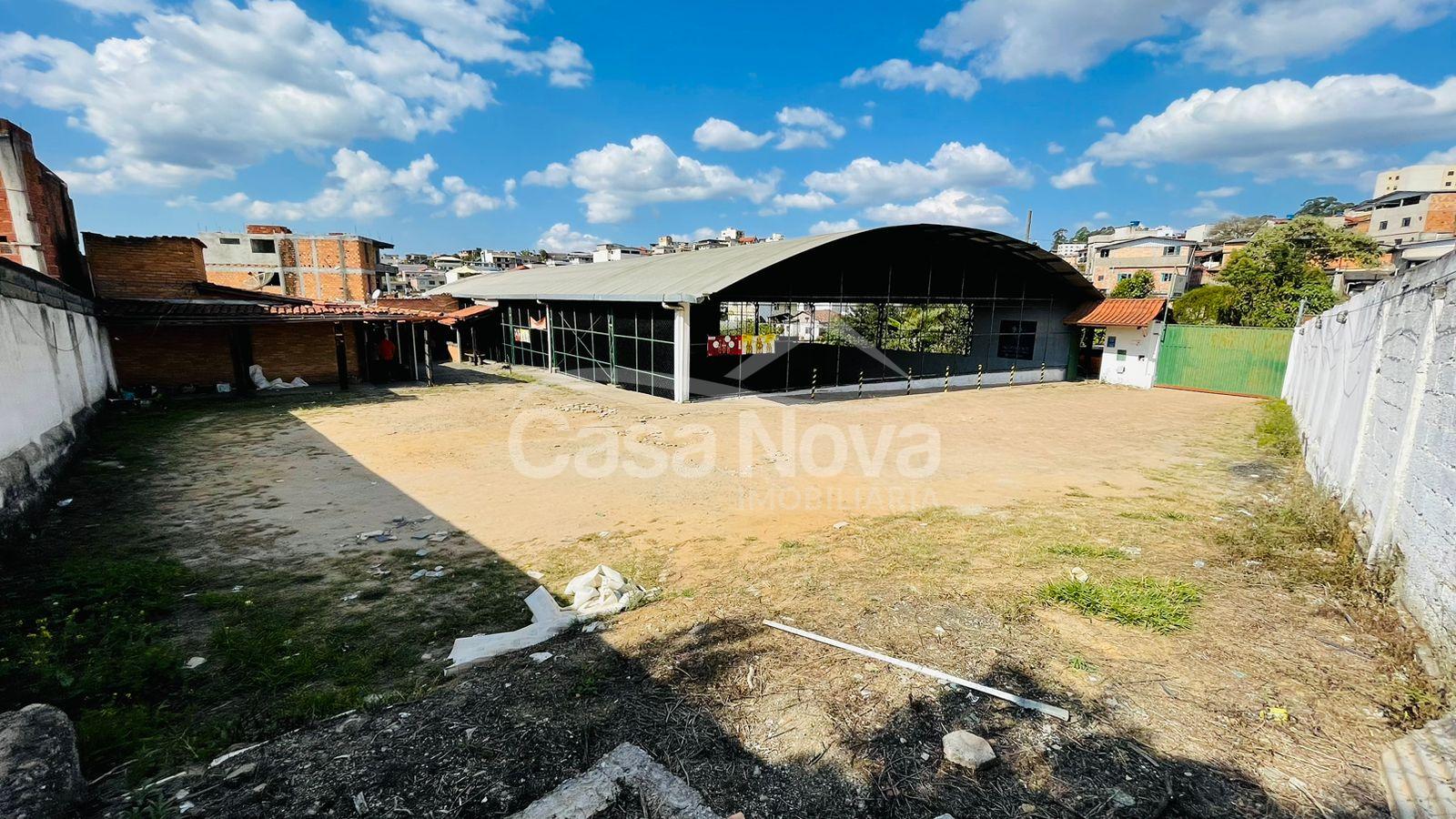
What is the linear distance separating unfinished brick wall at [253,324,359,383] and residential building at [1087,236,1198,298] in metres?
58.4

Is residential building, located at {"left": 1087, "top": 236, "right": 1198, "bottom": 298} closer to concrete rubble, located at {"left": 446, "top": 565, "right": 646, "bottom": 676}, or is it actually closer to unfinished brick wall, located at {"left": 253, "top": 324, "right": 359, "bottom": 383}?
unfinished brick wall, located at {"left": 253, "top": 324, "right": 359, "bottom": 383}

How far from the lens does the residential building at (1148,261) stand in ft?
175

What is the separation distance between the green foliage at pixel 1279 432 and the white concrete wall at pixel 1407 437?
2718 mm

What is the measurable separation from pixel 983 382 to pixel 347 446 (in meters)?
18.5

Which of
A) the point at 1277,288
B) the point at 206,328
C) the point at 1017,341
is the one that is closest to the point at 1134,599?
the point at 1017,341

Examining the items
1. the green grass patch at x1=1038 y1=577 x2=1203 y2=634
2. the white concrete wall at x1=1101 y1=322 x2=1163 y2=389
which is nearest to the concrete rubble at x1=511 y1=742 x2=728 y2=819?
the green grass patch at x1=1038 y1=577 x2=1203 y2=634

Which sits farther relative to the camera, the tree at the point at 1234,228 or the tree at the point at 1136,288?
the tree at the point at 1234,228

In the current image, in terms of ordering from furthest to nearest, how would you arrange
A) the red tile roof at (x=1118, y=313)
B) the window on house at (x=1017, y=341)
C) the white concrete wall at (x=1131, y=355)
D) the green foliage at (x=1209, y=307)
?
1. the green foliage at (x=1209, y=307)
2. the window on house at (x=1017, y=341)
3. the white concrete wall at (x=1131, y=355)
4. the red tile roof at (x=1118, y=313)

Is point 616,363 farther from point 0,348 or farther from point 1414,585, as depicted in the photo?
point 1414,585

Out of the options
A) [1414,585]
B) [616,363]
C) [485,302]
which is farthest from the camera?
[485,302]

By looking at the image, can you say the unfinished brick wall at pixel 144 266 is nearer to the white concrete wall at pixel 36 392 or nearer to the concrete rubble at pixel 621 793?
the white concrete wall at pixel 36 392

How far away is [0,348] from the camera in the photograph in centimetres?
699

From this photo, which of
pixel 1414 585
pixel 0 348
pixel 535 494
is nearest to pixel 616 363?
pixel 535 494

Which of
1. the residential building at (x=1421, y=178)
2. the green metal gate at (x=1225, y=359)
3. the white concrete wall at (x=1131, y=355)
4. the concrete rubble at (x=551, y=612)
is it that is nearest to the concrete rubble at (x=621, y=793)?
the concrete rubble at (x=551, y=612)
